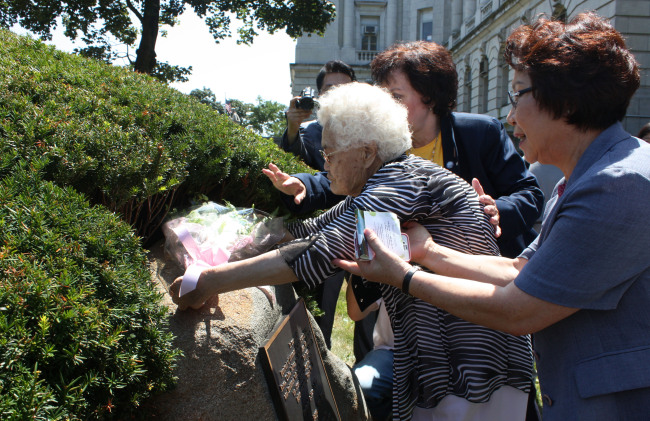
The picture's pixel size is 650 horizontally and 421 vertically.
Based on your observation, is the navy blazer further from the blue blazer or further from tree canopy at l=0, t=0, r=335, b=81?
tree canopy at l=0, t=0, r=335, b=81

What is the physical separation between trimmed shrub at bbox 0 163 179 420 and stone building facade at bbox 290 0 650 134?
1475 centimetres

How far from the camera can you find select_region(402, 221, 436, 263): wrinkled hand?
2.09 m

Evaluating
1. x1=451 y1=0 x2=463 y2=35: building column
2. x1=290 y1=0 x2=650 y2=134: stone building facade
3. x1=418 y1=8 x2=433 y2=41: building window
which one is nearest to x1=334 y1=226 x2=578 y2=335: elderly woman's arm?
x1=290 y1=0 x2=650 y2=134: stone building facade

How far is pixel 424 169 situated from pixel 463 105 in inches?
1267

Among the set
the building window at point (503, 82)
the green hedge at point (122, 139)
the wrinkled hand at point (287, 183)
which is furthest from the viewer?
the building window at point (503, 82)

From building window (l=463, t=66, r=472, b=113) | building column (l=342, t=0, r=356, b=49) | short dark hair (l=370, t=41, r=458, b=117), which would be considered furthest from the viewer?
building column (l=342, t=0, r=356, b=49)

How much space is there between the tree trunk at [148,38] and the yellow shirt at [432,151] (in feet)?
41.2

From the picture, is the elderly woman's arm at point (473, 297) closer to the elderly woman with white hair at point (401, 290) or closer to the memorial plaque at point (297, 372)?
the elderly woman with white hair at point (401, 290)

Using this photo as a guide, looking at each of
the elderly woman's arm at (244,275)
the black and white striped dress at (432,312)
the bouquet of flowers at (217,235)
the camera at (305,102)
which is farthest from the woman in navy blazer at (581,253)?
the camera at (305,102)

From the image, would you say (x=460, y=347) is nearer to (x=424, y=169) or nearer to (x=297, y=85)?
(x=424, y=169)

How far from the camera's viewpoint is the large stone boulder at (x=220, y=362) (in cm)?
203

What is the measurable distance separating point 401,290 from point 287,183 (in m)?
1.15

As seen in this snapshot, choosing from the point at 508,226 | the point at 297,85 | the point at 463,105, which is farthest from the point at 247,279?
the point at 297,85

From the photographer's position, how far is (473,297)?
5.47 feet
